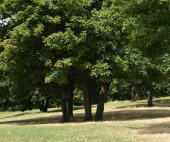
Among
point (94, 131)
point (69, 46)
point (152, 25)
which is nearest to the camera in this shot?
point (152, 25)

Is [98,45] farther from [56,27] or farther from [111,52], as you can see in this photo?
[56,27]

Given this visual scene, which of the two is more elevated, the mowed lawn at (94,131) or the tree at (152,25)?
the tree at (152,25)

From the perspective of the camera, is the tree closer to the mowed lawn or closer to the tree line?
the mowed lawn

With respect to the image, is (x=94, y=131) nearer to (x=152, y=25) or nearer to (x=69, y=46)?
Answer: (x=152, y=25)

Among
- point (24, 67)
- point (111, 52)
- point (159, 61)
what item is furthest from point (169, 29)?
point (24, 67)

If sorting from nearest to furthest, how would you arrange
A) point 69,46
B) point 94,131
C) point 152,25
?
point 152,25 → point 94,131 → point 69,46

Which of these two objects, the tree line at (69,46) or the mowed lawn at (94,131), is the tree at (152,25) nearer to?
the mowed lawn at (94,131)

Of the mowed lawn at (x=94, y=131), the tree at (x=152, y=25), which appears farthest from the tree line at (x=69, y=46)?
the tree at (x=152, y=25)

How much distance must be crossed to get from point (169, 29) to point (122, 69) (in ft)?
23.2

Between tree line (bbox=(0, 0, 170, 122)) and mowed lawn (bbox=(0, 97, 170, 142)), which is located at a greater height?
tree line (bbox=(0, 0, 170, 122))

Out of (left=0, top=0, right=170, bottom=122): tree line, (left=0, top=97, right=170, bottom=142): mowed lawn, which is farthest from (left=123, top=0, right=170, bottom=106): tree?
(left=0, top=0, right=170, bottom=122): tree line

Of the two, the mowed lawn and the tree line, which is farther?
the tree line

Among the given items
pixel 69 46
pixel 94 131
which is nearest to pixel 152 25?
pixel 94 131

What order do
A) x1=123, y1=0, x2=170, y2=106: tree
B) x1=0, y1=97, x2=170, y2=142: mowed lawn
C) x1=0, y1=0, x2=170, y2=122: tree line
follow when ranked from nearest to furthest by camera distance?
x1=0, y1=97, x2=170, y2=142: mowed lawn, x1=123, y1=0, x2=170, y2=106: tree, x1=0, y1=0, x2=170, y2=122: tree line
